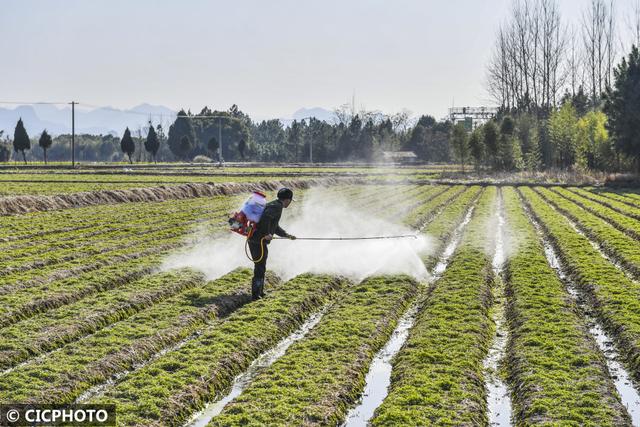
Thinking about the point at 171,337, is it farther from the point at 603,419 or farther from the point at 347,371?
the point at 603,419

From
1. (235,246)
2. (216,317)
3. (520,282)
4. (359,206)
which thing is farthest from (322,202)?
(216,317)

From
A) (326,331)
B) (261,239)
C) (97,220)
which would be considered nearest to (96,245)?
(97,220)

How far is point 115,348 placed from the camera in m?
11.5

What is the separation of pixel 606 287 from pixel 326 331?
25.1 ft

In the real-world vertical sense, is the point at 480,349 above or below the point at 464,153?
below

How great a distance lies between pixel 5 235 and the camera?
2489cm

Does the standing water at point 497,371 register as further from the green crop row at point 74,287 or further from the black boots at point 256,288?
the green crop row at point 74,287

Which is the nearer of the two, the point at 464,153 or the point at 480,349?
the point at 480,349

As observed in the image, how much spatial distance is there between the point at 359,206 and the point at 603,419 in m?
31.9

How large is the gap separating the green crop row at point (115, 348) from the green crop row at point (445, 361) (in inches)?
159

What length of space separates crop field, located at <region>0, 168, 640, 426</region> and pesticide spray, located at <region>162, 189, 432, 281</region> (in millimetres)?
Answer: 141

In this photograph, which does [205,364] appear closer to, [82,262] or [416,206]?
[82,262]

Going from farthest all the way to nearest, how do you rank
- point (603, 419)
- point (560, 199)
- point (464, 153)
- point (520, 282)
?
point (464, 153), point (560, 199), point (520, 282), point (603, 419)

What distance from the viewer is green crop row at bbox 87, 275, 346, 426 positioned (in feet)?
29.8
